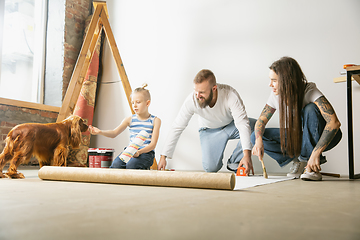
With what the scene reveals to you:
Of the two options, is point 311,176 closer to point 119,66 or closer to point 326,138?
point 326,138

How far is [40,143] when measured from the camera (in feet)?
5.58

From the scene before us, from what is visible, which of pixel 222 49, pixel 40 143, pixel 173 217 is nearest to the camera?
pixel 173 217

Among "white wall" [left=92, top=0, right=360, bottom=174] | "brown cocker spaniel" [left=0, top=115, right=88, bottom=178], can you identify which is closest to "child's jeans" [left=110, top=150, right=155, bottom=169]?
"brown cocker spaniel" [left=0, top=115, right=88, bottom=178]

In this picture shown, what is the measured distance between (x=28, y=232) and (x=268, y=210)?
576 millimetres

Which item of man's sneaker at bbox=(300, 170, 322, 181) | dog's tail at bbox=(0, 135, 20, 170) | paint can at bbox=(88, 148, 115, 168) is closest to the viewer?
dog's tail at bbox=(0, 135, 20, 170)

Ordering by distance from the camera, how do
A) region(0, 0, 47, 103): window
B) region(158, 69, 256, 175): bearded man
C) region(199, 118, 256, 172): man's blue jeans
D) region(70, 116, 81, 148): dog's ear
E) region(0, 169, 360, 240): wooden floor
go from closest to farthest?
region(0, 169, 360, 240): wooden floor, region(70, 116, 81, 148): dog's ear, region(158, 69, 256, 175): bearded man, region(199, 118, 256, 172): man's blue jeans, region(0, 0, 47, 103): window

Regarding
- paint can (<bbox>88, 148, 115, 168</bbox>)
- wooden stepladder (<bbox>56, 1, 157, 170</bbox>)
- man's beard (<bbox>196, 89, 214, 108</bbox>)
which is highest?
wooden stepladder (<bbox>56, 1, 157, 170</bbox>)

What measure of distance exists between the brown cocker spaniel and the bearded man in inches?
24.9

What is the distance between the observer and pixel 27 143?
1620mm

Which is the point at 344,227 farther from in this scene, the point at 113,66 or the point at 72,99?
the point at 113,66

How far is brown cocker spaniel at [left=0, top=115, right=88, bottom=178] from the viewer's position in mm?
1581

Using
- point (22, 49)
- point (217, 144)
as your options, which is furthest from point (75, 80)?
point (22, 49)

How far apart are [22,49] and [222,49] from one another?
2.25 metres

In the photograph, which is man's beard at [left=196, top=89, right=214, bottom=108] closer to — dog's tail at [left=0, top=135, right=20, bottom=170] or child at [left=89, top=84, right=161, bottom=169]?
child at [left=89, top=84, right=161, bottom=169]
